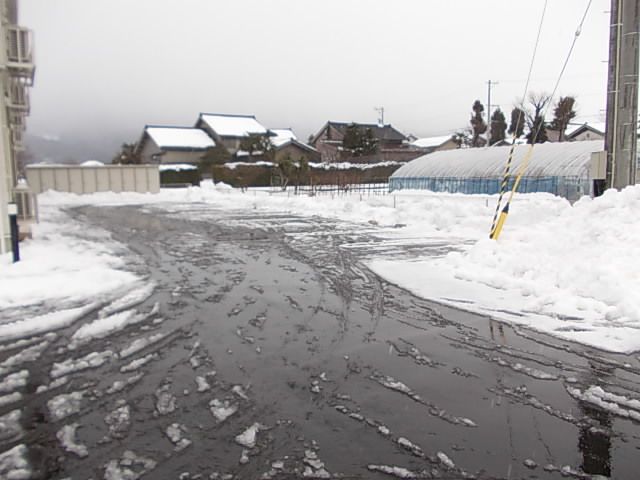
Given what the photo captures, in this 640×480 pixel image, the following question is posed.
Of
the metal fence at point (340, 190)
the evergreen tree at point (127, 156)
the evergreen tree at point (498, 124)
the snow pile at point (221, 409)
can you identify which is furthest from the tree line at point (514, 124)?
the snow pile at point (221, 409)

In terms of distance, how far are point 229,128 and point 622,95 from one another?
5492 cm

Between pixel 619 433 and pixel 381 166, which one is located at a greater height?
pixel 381 166

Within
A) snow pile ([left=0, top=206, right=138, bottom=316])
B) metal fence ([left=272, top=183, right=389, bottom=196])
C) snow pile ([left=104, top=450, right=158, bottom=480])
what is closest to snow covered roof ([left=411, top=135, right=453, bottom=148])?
metal fence ([left=272, top=183, right=389, bottom=196])

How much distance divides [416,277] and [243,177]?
133 feet

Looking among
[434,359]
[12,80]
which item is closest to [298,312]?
[434,359]

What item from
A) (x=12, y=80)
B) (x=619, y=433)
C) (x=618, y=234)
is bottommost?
(x=619, y=433)

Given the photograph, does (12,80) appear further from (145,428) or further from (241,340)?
(145,428)

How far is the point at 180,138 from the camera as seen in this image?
195 feet

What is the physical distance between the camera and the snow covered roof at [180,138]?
2283 inches

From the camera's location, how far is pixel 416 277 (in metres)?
9.06

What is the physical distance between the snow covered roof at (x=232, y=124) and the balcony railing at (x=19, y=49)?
46935 millimetres

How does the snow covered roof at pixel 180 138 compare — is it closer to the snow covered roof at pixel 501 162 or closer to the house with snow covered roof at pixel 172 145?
the house with snow covered roof at pixel 172 145

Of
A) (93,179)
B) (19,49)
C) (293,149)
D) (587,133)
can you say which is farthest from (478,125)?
(19,49)

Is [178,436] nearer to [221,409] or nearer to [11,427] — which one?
[221,409]
